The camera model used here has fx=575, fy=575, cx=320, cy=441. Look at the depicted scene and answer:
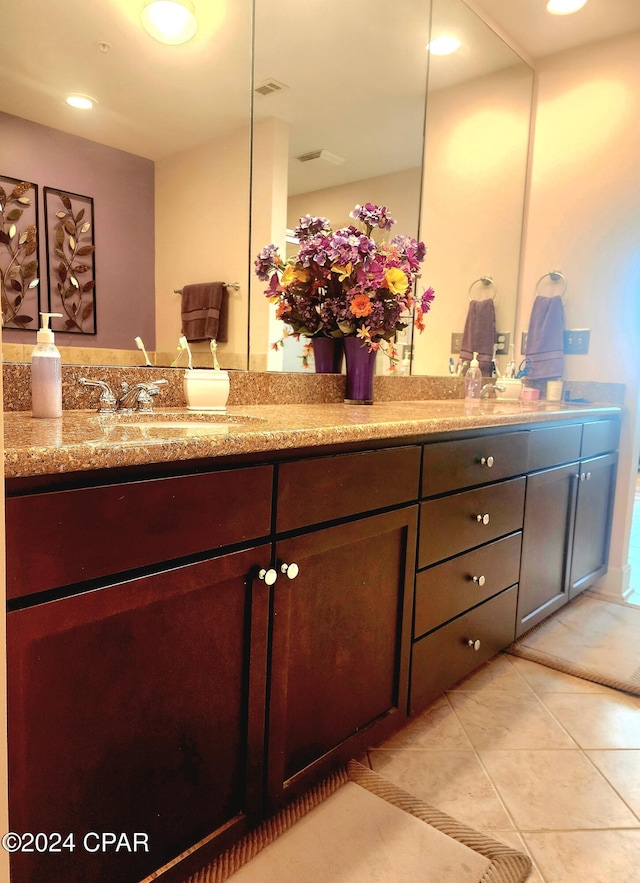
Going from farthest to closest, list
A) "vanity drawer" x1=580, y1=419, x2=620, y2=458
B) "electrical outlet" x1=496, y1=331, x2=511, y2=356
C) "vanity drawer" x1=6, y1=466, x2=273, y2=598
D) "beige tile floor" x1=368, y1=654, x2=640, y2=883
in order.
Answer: "electrical outlet" x1=496, y1=331, x2=511, y2=356
"vanity drawer" x1=580, y1=419, x2=620, y2=458
"beige tile floor" x1=368, y1=654, x2=640, y2=883
"vanity drawer" x1=6, y1=466, x2=273, y2=598

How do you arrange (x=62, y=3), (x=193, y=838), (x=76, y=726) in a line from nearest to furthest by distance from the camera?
(x=76, y=726)
(x=193, y=838)
(x=62, y=3)

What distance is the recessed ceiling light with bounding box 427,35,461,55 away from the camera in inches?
93.5

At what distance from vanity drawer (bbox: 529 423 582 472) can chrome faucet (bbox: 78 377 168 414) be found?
3.91 feet

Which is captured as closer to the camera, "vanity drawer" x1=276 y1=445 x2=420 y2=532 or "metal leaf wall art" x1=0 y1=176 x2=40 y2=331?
"vanity drawer" x1=276 y1=445 x2=420 y2=532

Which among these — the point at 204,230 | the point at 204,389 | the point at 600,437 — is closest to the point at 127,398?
the point at 204,389

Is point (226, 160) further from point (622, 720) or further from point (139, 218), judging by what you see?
point (622, 720)

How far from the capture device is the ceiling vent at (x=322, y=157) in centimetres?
191

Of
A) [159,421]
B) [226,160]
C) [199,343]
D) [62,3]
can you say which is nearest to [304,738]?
[159,421]

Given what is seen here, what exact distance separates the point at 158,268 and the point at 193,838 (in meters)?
1.23

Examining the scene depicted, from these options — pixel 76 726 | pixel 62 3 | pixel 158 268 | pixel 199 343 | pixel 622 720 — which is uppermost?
pixel 62 3

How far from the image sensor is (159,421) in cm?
132

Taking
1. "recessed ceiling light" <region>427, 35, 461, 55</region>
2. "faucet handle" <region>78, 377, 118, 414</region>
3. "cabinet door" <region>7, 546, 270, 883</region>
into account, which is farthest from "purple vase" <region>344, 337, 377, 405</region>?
"recessed ceiling light" <region>427, 35, 461, 55</region>

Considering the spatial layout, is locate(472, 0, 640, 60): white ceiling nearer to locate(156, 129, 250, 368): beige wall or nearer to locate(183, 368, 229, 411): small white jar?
locate(156, 129, 250, 368): beige wall

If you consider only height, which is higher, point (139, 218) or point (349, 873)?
point (139, 218)
